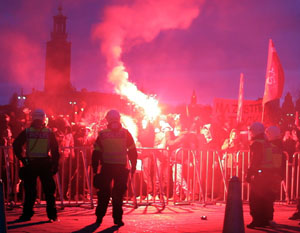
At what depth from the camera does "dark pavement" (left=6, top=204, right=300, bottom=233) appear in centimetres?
962

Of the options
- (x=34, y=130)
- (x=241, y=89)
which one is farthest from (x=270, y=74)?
(x=34, y=130)

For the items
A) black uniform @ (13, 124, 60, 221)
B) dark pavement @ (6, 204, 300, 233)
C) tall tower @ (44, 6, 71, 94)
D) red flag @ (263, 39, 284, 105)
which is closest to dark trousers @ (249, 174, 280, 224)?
dark pavement @ (6, 204, 300, 233)

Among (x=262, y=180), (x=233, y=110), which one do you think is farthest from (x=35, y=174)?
(x=233, y=110)

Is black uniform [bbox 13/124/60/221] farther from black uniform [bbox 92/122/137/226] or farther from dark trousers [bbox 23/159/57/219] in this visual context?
black uniform [bbox 92/122/137/226]

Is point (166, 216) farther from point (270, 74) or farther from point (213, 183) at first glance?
point (270, 74)

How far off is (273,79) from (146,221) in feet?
27.7

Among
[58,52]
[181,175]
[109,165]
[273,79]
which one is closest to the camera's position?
[109,165]

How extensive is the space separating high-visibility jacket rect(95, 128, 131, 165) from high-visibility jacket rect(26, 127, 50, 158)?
953 mm

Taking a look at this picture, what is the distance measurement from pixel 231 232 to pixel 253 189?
3016 millimetres

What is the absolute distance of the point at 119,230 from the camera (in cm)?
949

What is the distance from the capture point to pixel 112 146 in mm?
10117

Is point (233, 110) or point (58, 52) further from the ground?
point (58, 52)

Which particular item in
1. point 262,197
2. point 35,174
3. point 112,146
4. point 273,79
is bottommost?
point 262,197

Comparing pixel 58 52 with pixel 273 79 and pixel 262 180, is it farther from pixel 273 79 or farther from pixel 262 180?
pixel 262 180
